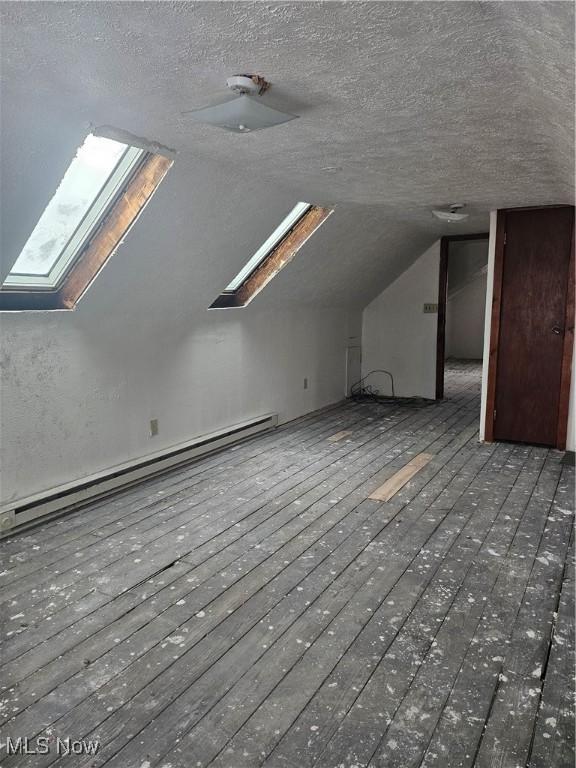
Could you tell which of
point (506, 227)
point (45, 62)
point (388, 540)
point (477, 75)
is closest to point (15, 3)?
point (45, 62)

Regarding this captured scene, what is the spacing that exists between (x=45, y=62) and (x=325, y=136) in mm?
1188

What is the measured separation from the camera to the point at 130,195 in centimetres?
272

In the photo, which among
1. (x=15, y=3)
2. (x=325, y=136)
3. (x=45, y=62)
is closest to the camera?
(x=15, y=3)

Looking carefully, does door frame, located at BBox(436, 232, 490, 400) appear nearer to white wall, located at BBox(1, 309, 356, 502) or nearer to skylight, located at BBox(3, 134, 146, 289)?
white wall, located at BBox(1, 309, 356, 502)

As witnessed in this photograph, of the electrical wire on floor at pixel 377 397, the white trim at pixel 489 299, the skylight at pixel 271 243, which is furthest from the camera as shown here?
the electrical wire on floor at pixel 377 397

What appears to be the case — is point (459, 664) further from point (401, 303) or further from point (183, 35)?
point (401, 303)

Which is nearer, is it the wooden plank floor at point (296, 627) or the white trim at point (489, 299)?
the wooden plank floor at point (296, 627)

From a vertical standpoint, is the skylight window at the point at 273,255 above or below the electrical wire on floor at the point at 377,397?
above

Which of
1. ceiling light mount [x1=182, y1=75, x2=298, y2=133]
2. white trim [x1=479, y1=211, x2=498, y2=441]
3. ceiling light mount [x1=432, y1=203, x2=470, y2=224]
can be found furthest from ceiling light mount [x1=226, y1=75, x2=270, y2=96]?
white trim [x1=479, y1=211, x2=498, y2=441]

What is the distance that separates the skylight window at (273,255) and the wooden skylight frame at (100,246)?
1.31 m

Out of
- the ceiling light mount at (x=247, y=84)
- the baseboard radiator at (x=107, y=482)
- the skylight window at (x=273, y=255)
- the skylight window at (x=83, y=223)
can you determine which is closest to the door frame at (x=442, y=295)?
the skylight window at (x=273, y=255)

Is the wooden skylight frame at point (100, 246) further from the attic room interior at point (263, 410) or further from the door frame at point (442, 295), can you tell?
the door frame at point (442, 295)

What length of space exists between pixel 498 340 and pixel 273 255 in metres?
2.02

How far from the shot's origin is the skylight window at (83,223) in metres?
2.60
